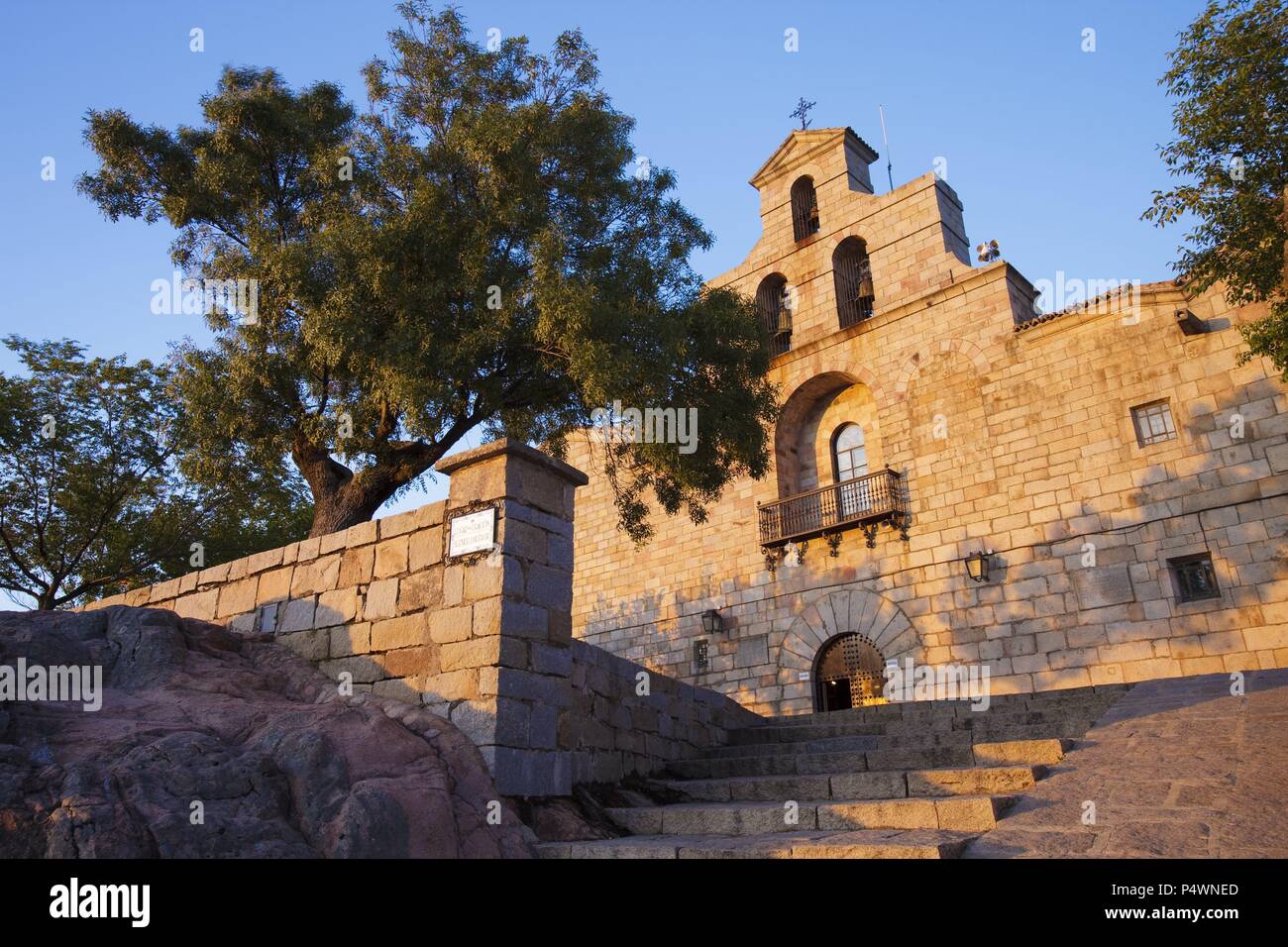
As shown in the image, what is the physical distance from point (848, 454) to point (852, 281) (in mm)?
3407

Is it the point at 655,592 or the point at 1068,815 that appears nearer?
the point at 1068,815

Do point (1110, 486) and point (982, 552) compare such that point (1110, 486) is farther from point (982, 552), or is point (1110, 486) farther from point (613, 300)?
point (613, 300)

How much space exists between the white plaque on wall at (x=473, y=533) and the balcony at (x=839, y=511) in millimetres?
8419

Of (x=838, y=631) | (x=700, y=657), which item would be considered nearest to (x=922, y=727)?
(x=838, y=631)

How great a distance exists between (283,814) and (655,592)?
11468 millimetres

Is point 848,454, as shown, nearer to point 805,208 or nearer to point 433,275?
point 805,208

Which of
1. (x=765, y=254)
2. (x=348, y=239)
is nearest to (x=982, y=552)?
(x=765, y=254)

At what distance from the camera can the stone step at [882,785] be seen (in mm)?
4387

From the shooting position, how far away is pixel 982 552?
1129 cm

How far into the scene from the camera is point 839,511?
13297mm

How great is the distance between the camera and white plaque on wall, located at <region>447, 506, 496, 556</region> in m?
5.34

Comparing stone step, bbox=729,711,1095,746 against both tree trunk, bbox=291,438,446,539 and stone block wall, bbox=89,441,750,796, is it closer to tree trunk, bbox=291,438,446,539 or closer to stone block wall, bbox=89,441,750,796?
stone block wall, bbox=89,441,750,796

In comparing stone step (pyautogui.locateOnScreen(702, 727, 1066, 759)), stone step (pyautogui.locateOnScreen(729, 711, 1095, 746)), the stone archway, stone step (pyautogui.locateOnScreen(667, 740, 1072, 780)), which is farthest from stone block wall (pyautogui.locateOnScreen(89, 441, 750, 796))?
the stone archway

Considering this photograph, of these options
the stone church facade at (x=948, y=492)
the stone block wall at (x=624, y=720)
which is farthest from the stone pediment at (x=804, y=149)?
the stone block wall at (x=624, y=720)
